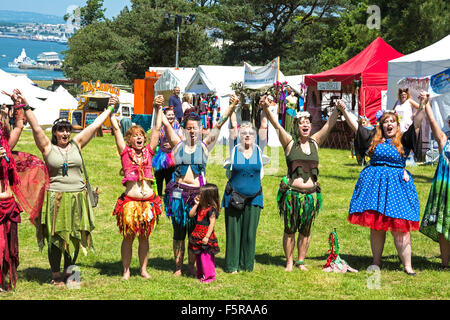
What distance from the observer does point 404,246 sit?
604cm

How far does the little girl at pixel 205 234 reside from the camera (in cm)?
575

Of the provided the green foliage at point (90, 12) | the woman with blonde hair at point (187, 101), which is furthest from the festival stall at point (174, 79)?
the green foliage at point (90, 12)

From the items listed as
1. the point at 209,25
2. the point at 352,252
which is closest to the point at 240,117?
the point at 352,252

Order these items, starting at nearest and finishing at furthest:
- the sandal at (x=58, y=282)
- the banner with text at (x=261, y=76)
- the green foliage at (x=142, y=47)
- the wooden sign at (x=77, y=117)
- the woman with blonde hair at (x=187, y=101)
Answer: the sandal at (x=58, y=282) < the woman with blonde hair at (x=187, y=101) < the banner with text at (x=261, y=76) < the wooden sign at (x=77, y=117) < the green foliage at (x=142, y=47)

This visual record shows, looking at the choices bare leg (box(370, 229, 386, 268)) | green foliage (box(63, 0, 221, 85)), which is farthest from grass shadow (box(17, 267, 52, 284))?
green foliage (box(63, 0, 221, 85))

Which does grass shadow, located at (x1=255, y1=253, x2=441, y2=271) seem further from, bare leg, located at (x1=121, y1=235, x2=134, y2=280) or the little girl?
bare leg, located at (x1=121, y1=235, x2=134, y2=280)

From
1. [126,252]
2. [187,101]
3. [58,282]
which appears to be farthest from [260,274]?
[187,101]

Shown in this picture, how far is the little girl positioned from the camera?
5.75 meters

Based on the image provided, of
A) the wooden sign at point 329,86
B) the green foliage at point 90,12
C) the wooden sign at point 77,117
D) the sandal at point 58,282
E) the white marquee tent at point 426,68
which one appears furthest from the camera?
the green foliage at point 90,12

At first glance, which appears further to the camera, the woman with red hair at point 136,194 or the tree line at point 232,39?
the tree line at point 232,39

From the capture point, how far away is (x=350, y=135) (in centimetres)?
1916

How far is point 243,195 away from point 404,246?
171 centimetres

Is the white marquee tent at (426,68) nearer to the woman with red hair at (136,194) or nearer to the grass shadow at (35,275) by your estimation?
the woman with red hair at (136,194)

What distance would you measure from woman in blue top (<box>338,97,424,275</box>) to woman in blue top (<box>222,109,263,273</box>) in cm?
98
